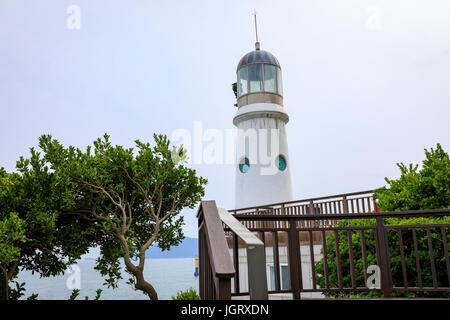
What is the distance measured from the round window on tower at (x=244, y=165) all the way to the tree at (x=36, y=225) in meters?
9.36

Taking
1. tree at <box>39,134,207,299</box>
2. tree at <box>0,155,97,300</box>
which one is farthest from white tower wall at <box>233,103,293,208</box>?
tree at <box>0,155,97,300</box>

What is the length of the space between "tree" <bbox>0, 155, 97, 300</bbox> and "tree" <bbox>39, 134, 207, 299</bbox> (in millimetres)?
306

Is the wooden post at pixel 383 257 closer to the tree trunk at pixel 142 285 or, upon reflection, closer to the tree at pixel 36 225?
the tree trunk at pixel 142 285

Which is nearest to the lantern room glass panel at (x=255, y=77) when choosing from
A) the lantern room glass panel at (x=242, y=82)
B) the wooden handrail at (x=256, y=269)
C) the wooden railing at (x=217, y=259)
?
the lantern room glass panel at (x=242, y=82)

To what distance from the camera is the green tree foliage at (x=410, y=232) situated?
5.02 metres

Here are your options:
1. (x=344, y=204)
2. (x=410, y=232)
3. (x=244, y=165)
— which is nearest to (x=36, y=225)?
(x=410, y=232)

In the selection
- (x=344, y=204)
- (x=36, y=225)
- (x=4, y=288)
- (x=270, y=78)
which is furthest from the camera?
(x=270, y=78)

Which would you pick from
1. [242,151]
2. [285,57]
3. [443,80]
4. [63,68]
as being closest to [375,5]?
[443,80]

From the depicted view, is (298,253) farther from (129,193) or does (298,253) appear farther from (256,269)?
(129,193)

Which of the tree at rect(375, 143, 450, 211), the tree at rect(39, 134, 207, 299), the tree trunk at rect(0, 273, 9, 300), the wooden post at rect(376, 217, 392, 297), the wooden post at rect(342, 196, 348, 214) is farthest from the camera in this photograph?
the wooden post at rect(342, 196, 348, 214)

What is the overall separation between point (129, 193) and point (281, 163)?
9599mm

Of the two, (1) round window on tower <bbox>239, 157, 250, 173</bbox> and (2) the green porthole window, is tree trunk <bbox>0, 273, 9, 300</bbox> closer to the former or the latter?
(1) round window on tower <bbox>239, 157, 250, 173</bbox>

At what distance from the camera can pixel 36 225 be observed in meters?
7.34

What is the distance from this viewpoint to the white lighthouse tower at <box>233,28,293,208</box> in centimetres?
1650
